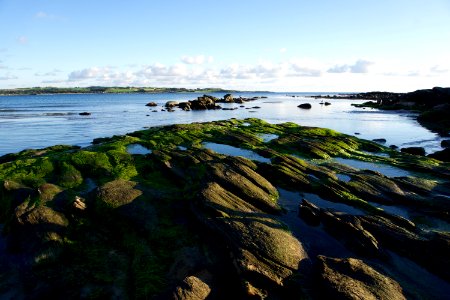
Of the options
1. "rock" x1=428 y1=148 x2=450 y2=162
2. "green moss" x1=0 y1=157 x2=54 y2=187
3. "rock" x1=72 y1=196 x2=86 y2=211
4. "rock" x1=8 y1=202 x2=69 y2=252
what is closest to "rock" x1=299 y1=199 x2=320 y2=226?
"rock" x1=72 y1=196 x2=86 y2=211

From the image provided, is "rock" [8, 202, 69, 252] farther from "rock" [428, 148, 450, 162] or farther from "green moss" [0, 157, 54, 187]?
"rock" [428, 148, 450, 162]

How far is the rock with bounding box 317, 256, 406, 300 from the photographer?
11656mm

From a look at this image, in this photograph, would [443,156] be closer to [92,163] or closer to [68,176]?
[92,163]

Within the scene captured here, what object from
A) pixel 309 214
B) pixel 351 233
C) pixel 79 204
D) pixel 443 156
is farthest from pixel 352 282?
pixel 443 156

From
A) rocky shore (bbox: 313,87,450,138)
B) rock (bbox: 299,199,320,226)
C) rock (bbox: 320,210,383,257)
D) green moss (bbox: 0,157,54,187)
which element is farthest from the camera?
rocky shore (bbox: 313,87,450,138)

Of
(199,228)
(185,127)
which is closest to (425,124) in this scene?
(185,127)

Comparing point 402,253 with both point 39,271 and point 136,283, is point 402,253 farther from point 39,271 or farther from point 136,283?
point 39,271

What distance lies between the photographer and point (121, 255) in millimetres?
15078

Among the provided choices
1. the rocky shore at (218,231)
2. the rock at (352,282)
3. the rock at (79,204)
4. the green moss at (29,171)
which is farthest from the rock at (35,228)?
the rock at (352,282)

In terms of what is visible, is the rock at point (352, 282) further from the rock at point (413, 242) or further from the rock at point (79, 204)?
the rock at point (79, 204)

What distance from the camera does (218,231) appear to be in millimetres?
15148

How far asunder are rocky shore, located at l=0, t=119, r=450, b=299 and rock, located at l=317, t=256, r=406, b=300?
5 cm

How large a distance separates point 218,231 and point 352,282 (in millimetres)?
6085

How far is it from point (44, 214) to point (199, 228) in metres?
8.44
